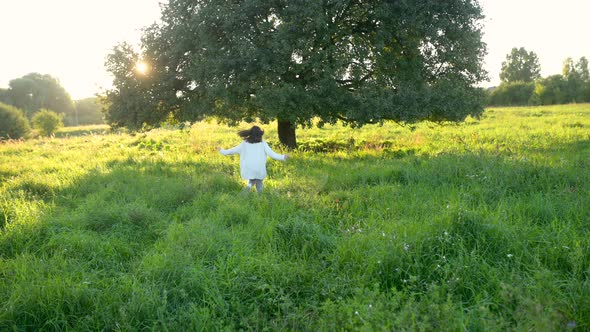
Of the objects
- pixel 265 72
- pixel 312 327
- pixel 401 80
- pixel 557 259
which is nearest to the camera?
pixel 312 327

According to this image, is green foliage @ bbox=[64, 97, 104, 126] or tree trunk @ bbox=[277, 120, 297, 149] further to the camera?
green foliage @ bbox=[64, 97, 104, 126]

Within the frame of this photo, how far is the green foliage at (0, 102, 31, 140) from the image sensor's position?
4022 centimetres

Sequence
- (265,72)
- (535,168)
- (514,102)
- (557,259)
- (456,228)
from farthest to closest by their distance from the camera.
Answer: (514,102), (265,72), (535,168), (456,228), (557,259)

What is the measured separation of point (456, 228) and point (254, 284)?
2.93 m

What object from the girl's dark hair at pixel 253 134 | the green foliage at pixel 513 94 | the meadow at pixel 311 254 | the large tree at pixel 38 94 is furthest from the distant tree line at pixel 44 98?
the meadow at pixel 311 254

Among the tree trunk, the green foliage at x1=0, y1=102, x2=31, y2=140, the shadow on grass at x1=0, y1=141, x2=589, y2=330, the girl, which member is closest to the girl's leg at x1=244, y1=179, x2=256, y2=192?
the girl

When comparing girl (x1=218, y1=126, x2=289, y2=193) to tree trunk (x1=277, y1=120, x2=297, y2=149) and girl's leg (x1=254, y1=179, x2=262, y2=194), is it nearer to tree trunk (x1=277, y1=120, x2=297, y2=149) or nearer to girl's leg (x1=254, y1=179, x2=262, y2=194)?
girl's leg (x1=254, y1=179, x2=262, y2=194)

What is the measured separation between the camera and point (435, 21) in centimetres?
1227

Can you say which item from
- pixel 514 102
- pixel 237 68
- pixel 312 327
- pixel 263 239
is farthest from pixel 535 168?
pixel 514 102

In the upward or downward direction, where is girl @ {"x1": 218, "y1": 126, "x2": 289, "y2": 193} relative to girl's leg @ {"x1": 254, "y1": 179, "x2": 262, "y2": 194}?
upward

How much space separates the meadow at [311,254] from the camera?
3.67 m

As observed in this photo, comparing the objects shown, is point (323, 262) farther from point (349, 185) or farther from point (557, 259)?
point (349, 185)

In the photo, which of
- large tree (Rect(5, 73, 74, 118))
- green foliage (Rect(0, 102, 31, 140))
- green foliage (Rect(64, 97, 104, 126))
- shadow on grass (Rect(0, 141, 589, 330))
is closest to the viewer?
shadow on grass (Rect(0, 141, 589, 330))

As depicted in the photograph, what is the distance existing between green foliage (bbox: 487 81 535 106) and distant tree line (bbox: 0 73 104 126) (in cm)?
8512
